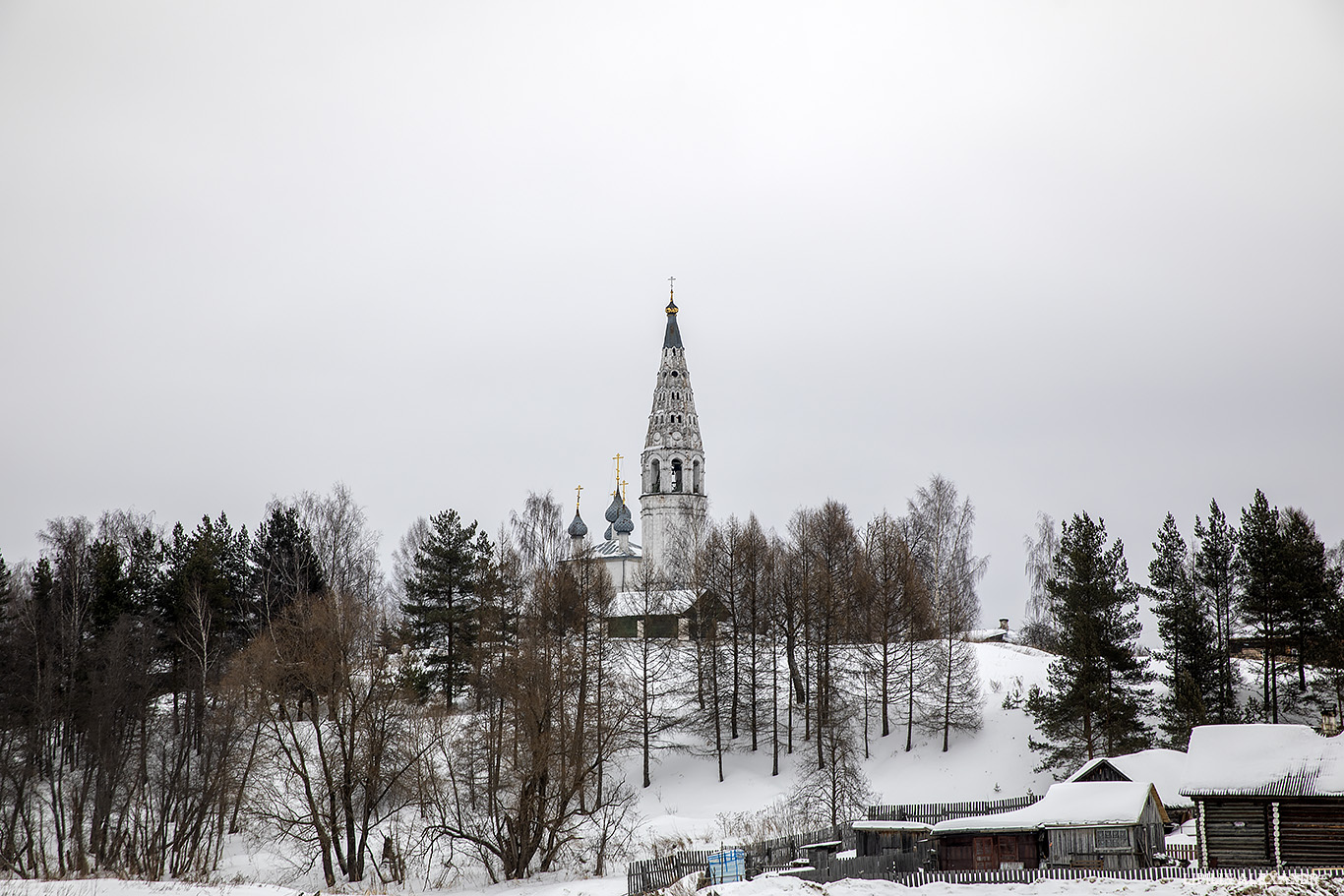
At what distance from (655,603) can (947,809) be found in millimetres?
17363

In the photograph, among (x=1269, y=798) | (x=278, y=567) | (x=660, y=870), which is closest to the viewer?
(x=1269, y=798)

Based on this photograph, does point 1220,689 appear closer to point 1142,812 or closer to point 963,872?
point 1142,812

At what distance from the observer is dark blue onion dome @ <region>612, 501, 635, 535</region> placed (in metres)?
109

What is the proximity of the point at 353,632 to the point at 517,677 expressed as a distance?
21.0 feet

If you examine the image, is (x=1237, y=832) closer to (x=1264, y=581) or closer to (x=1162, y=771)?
(x=1162, y=771)

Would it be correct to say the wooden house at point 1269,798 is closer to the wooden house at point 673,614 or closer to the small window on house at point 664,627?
the wooden house at point 673,614

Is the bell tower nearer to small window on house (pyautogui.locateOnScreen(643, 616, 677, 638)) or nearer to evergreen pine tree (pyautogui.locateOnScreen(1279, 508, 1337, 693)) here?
small window on house (pyautogui.locateOnScreen(643, 616, 677, 638))

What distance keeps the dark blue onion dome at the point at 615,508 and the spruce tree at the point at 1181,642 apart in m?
68.0

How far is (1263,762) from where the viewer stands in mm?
31141

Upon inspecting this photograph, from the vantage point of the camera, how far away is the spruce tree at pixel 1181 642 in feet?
134

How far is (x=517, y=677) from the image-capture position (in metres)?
38.6

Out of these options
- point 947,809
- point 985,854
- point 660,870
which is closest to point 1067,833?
point 985,854

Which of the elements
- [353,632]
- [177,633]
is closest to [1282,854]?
[353,632]

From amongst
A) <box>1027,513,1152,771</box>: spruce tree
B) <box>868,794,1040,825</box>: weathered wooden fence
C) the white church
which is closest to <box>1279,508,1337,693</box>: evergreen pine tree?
<box>1027,513,1152,771</box>: spruce tree
